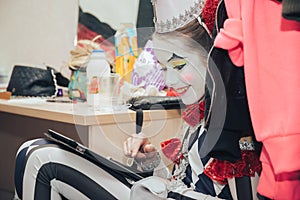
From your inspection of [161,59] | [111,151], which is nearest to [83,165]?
[111,151]

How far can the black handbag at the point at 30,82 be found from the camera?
1.61 metres

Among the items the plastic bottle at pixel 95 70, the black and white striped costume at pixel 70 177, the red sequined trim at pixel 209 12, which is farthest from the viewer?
the plastic bottle at pixel 95 70

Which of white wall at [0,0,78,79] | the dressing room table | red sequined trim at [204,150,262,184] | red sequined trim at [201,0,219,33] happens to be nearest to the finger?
the dressing room table

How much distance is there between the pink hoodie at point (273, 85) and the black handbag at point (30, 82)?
1.23 m

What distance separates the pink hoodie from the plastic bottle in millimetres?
744

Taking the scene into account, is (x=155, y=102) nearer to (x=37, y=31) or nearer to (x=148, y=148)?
(x=148, y=148)

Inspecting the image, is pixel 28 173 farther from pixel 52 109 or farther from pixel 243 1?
pixel 243 1

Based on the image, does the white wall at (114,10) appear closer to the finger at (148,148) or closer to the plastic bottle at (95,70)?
the plastic bottle at (95,70)

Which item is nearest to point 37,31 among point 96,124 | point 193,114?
point 96,124

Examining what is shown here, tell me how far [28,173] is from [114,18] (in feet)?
3.03

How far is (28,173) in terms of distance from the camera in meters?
0.97

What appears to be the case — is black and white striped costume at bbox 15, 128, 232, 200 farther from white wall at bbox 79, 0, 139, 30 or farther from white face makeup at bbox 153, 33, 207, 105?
white wall at bbox 79, 0, 139, 30

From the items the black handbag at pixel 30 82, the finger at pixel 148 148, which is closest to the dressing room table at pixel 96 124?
the finger at pixel 148 148

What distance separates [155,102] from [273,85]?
1.94 feet
